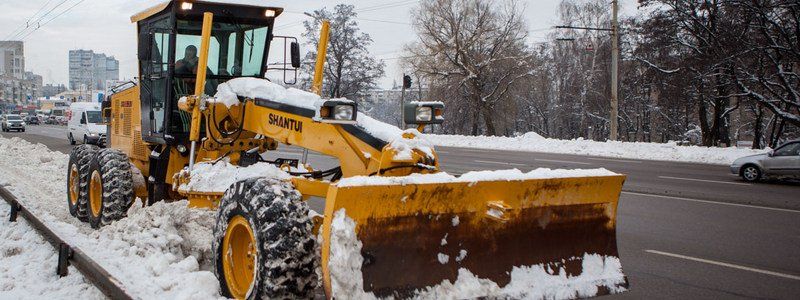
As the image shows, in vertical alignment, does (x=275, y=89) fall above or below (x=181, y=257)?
above

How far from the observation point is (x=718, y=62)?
29.5 meters

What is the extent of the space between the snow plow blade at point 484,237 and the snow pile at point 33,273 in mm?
2419

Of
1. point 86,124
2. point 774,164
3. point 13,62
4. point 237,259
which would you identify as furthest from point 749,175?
point 13,62

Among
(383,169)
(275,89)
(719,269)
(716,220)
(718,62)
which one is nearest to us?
(383,169)

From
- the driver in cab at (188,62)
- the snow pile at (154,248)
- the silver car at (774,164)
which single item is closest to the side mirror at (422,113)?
the snow pile at (154,248)

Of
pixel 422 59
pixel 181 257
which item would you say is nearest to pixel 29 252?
pixel 181 257

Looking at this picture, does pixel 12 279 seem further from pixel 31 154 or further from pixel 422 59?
pixel 422 59

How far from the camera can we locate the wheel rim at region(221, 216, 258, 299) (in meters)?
4.94

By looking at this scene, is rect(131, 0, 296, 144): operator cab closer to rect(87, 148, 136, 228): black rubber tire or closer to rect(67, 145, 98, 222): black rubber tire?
rect(87, 148, 136, 228): black rubber tire

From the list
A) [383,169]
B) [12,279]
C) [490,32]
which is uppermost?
[490,32]

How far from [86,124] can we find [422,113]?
2769cm

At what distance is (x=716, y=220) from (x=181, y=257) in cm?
747

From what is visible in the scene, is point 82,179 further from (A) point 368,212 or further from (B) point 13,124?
(B) point 13,124

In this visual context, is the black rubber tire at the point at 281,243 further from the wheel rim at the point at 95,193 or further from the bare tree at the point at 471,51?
the bare tree at the point at 471,51
